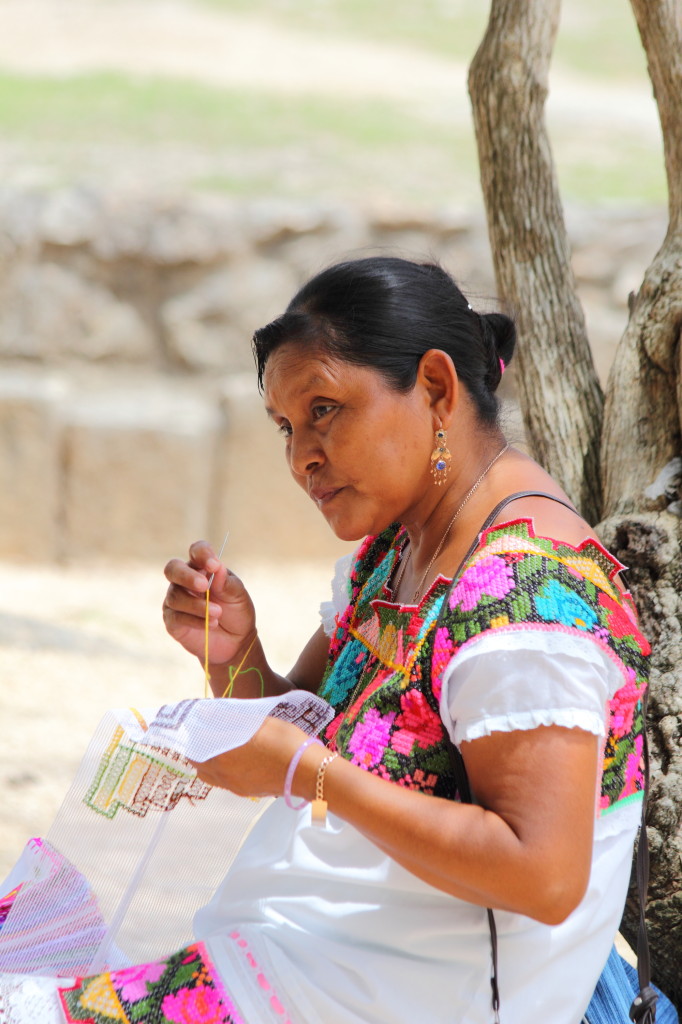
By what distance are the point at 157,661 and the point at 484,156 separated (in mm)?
3463

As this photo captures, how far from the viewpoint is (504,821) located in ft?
4.74

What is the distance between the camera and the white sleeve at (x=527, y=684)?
1.44m

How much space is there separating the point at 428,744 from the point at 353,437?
48 centimetres

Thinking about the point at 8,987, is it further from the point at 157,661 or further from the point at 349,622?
the point at 157,661

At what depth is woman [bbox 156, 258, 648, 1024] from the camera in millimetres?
1455

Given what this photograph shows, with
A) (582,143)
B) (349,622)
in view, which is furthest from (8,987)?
(582,143)

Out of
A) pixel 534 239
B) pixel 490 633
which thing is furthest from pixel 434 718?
pixel 534 239

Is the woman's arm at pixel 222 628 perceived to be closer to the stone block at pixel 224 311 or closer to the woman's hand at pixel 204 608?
the woman's hand at pixel 204 608

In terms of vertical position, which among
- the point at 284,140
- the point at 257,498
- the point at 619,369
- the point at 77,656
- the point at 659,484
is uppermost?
the point at 284,140

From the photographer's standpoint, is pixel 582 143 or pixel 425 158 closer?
pixel 425 158

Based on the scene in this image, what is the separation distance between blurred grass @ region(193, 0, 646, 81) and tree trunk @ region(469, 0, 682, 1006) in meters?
12.1

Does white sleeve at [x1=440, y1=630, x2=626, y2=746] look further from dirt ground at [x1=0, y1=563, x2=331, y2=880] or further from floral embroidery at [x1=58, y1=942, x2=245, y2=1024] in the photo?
dirt ground at [x1=0, y1=563, x2=331, y2=880]

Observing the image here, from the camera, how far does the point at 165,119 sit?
34.3 ft

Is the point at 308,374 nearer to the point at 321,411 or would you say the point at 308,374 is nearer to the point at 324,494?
the point at 321,411
